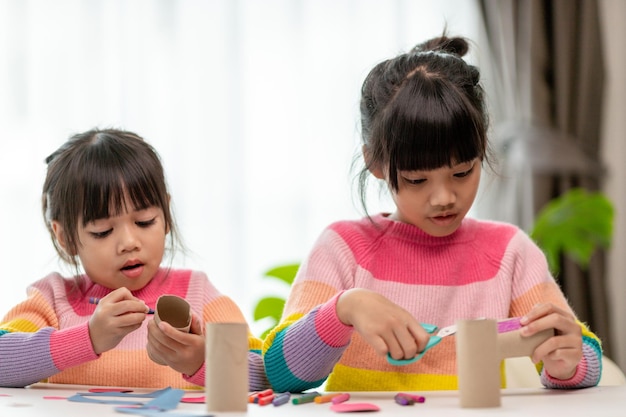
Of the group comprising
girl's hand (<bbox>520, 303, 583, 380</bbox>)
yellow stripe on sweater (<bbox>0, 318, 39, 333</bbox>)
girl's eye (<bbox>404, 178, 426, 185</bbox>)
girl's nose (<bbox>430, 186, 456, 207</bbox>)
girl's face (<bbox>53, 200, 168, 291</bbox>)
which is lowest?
yellow stripe on sweater (<bbox>0, 318, 39, 333</bbox>)

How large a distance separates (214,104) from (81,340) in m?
1.69

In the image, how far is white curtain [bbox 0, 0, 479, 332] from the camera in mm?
2744

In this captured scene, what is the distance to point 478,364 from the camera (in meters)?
0.92

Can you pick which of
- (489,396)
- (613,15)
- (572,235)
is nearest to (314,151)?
(572,235)

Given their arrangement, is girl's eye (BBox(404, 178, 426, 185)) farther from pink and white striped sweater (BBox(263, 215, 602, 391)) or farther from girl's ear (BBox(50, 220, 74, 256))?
girl's ear (BBox(50, 220, 74, 256))

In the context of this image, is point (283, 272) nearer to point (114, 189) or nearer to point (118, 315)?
point (114, 189)

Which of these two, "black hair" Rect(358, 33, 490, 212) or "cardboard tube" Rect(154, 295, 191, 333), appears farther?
"black hair" Rect(358, 33, 490, 212)

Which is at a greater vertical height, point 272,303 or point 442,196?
point 442,196

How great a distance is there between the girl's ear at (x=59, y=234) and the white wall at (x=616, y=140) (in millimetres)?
2126

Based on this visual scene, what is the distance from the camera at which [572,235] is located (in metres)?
2.64

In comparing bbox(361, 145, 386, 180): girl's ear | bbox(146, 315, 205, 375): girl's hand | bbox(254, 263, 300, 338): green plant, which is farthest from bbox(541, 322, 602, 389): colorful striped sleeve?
bbox(254, 263, 300, 338): green plant

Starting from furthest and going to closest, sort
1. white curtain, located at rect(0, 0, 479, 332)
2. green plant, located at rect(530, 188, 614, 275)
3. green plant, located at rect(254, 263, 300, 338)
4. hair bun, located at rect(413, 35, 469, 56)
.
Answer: white curtain, located at rect(0, 0, 479, 332), green plant, located at rect(530, 188, 614, 275), green plant, located at rect(254, 263, 300, 338), hair bun, located at rect(413, 35, 469, 56)

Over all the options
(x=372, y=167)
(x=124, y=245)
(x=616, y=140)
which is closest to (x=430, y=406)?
(x=372, y=167)

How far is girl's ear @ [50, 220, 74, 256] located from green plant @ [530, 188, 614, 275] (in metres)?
1.62
